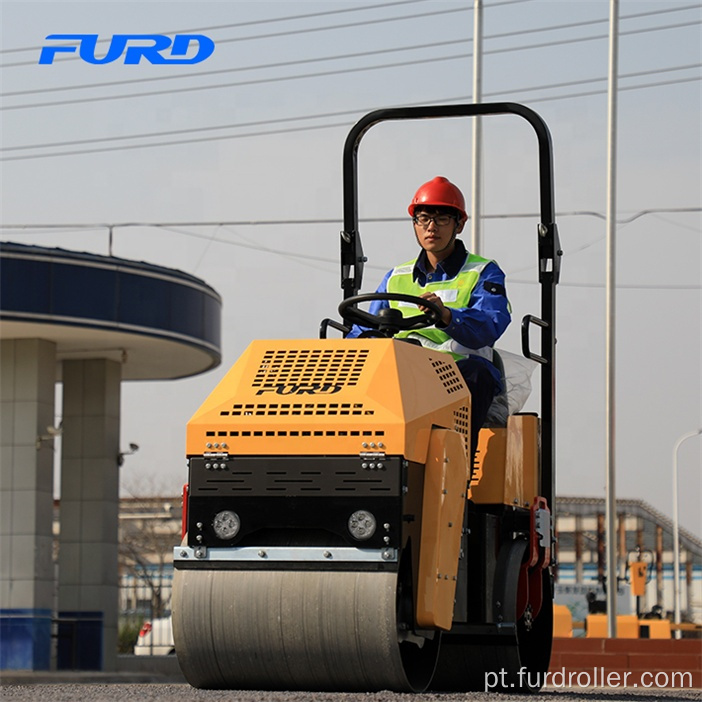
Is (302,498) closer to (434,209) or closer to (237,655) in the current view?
(237,655)

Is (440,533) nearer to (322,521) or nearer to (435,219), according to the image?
(322,521)

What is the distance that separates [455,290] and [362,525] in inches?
74.4

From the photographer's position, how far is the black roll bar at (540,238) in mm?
8023

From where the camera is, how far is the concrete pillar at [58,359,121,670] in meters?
25.0

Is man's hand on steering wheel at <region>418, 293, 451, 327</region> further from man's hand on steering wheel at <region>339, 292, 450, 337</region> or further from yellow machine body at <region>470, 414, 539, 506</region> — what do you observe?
yellow machine body at <region>470, 414, 539, 506</region>

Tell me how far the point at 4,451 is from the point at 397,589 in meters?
19.3

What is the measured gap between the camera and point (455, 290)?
7754 mm

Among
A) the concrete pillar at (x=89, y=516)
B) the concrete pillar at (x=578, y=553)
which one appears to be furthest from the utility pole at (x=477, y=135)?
the concrete pillar at (x=578, y=553)

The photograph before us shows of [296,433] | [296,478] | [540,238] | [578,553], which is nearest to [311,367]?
[296,433]

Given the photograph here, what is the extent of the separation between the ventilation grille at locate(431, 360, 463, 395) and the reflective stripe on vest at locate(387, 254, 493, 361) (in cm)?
39

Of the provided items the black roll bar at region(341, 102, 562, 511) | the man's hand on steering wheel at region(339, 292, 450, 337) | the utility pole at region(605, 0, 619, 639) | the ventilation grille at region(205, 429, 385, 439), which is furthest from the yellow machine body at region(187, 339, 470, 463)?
the utility pole at region(605, 0, 619, 639)

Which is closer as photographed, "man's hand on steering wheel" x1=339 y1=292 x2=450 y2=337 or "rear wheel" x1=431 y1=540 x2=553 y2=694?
"man's hand on steering wheel" x1=339 y1=292 x2=450 y2=337

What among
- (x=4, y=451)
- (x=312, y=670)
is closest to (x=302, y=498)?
(x=312, y=670)

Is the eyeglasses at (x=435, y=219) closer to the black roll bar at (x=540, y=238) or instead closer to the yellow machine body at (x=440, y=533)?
the black roll bar at (x=540, y=238)
